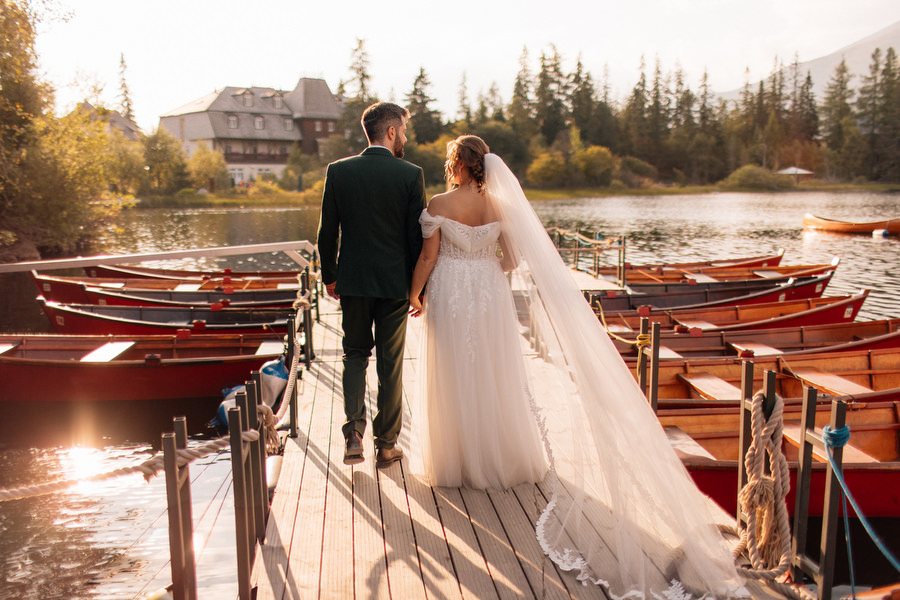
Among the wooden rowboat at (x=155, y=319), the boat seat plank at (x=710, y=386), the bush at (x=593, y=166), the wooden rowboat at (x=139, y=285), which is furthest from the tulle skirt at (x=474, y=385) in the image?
the bush at (x=593, y=166)

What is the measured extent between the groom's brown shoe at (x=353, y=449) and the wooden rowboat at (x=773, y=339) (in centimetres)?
534

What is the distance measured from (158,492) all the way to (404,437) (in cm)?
458

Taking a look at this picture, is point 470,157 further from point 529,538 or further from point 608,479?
point 529,538

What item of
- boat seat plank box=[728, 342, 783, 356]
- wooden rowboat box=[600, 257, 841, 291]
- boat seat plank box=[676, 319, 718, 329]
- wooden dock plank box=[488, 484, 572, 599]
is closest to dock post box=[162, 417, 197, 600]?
wooden dock plank box=[488, 484, 572, 599]

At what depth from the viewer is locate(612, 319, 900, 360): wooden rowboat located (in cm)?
856

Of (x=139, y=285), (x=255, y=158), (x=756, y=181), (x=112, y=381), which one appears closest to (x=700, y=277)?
(x=112, y=381)

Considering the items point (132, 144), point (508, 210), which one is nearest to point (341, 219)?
point (508, 210)

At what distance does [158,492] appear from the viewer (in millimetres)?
7629

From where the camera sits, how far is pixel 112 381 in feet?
31.7

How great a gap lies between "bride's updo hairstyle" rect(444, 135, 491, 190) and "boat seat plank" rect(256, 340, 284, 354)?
22.2 ft

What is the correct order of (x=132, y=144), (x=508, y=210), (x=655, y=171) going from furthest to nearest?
(x=655, y=171), (x=132, y=144), (x=508, y=210)

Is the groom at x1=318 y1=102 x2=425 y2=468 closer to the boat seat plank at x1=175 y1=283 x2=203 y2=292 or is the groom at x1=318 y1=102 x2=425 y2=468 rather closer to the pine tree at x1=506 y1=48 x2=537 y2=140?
the boat seat plank at x1=175 y1=283 x2=203 y2=292

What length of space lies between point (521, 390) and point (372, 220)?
3.97ft

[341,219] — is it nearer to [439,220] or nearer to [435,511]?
[439,220]
